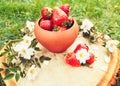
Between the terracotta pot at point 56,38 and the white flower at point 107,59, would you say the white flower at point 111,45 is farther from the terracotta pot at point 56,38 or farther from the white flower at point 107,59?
the terracotta pot at point 56,38

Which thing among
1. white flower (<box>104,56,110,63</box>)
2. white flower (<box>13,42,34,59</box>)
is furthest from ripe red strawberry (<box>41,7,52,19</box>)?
white flower (<box>104,56,110,63</box>)

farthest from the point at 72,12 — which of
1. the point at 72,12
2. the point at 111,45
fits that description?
the point at 111,45

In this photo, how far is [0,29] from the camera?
135 inches

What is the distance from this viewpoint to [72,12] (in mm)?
3656

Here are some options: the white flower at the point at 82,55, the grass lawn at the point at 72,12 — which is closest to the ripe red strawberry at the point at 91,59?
the white flower at the point at 82,55

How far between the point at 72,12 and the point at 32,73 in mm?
1715

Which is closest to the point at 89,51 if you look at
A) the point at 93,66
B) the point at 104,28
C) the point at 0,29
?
the point at 93,66

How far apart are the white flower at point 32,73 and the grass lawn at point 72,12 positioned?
1299 mm

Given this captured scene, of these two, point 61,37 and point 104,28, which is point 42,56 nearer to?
point 61,37

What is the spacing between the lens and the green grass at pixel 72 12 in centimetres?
344

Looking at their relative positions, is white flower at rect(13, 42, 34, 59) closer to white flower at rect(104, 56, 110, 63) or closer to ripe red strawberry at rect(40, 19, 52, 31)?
ripe red strawberry at rect(40, 19, 52, 31)

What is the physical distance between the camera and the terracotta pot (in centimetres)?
211

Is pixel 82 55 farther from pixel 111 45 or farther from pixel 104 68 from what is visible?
pixel 111 45

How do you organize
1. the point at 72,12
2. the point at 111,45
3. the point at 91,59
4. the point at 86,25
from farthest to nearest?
the point at 72,12
the point at 86,25
the point at 111,45
the point at 91,59
